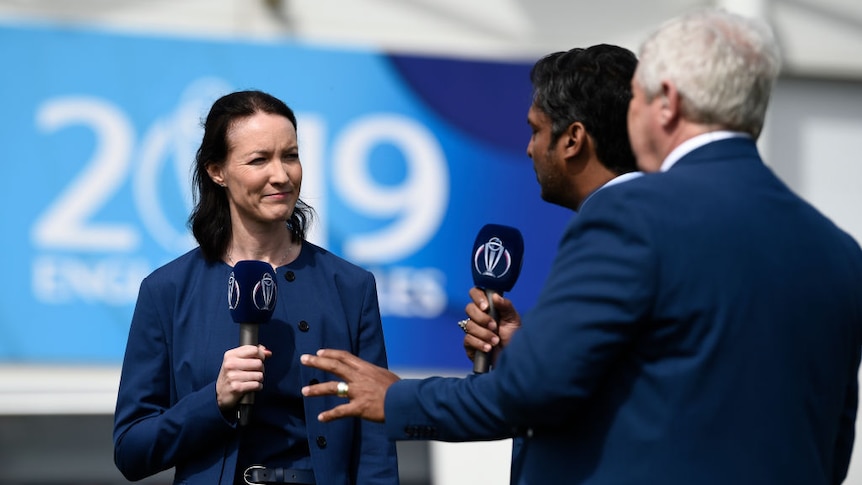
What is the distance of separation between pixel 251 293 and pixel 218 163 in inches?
21.6

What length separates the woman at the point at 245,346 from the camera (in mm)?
3061

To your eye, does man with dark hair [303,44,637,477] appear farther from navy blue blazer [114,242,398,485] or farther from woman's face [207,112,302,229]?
woman's face [207,112,302,229]

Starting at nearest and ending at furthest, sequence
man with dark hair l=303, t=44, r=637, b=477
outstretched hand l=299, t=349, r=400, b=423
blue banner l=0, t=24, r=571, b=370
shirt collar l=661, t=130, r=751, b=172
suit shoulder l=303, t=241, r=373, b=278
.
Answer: shirt collar l=661, t=130, r=751, b=172 → outstretched hand l=299, t=349, r=400, b=423 → man with dark hair l=303, t=44, r=637, b=477 → suit shoulder l=303, t=241, r=373, b=278 → blue banner l=0, t=24, r=571, b=370

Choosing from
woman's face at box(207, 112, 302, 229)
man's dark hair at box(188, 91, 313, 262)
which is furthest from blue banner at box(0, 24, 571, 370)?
woman's face at box(207, 112, 302, 229)

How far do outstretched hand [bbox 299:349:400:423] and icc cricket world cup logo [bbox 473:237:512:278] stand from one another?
1.62ft

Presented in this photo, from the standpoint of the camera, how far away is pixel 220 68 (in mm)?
6488

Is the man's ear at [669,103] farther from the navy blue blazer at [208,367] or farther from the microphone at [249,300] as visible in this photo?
the navy blue blazer at [208,367]

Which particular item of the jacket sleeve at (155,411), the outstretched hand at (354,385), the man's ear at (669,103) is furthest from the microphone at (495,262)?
the man's ear at (669,103)

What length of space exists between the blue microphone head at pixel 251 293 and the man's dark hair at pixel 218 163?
12.8 inches

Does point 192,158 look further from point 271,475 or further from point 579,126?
point 579,126

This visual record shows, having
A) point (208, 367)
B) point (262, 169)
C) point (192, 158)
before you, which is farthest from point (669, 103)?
point (192, 158)

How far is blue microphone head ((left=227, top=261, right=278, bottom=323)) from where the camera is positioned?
296 centimetres

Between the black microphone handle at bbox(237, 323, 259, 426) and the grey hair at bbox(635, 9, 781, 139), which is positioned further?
the black microphone handle at bbox(237, 323, 259, 426)

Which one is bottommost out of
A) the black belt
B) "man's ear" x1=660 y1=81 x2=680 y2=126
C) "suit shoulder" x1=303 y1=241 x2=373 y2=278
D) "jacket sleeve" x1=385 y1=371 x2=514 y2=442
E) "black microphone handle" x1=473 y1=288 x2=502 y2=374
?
the black belt
